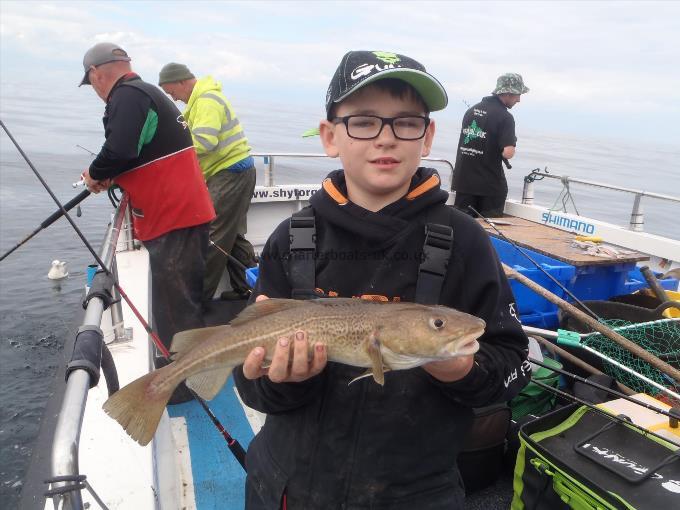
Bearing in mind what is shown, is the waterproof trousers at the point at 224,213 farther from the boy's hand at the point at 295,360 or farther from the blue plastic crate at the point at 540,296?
the boy's hand at the point at 295,360

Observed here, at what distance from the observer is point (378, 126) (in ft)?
5.93

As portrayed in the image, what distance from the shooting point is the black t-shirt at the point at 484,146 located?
8.02 metres

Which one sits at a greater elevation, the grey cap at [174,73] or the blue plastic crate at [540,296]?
the grey cap at [174,73]

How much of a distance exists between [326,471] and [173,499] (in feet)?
5.86

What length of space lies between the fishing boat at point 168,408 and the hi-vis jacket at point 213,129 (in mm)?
1177

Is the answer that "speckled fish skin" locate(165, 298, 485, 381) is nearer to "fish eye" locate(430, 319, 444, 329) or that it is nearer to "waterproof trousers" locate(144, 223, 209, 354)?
"fish eye" locate(430, 319, 444, 329)

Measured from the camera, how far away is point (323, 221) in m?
1.97

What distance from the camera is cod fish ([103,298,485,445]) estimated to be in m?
1.63

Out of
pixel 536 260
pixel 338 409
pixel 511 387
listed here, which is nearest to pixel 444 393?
pixel 511 387

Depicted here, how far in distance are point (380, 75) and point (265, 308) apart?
96 centimetres

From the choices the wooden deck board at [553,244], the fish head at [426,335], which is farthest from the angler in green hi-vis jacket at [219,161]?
the fish head at [426,335]

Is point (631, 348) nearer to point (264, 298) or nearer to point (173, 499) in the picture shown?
point (264, 298)

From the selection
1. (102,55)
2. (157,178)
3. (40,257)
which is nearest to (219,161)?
(157,178)

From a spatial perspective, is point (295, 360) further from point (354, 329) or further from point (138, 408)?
point (138, 408)
